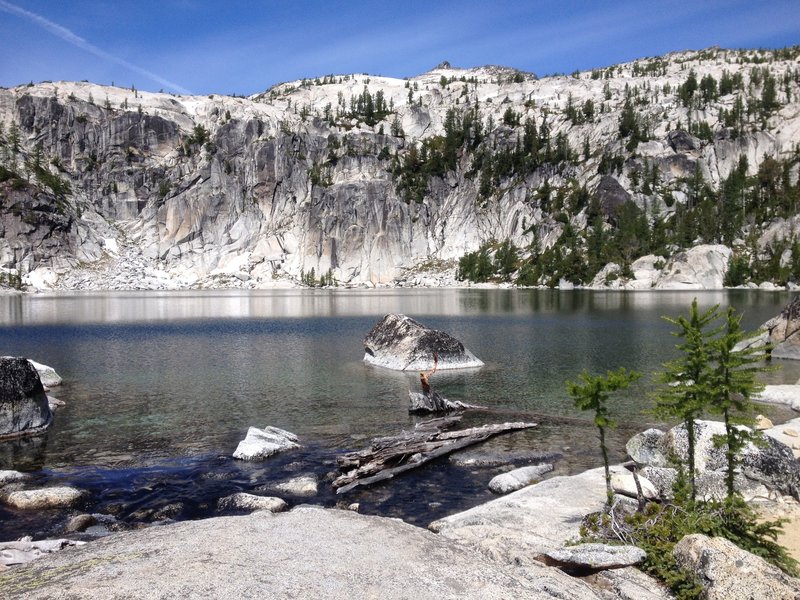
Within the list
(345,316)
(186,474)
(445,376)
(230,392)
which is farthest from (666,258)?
(186,474)

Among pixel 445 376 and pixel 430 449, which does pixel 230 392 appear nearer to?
pixel 445 376

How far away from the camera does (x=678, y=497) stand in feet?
41.4

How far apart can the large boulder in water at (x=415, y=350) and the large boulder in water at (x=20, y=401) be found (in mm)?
22682

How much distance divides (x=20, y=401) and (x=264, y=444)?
12544 mm

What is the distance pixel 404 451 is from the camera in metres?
20.3

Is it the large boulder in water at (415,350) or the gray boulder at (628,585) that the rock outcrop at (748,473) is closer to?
the gray boulder at (628,585)

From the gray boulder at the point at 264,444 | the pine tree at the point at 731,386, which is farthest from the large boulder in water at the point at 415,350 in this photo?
Answer: the pine tree at the point at 731,386

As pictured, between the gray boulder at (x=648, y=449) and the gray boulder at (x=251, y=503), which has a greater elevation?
the gray boulder at (x=648, y=449)

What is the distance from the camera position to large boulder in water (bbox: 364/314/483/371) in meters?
41.0

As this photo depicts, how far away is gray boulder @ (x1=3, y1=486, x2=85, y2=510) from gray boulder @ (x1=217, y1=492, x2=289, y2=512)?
455 cm

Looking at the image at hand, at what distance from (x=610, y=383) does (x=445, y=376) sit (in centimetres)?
2497

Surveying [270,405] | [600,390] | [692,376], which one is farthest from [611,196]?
[600,390]

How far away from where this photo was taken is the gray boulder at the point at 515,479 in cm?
1741

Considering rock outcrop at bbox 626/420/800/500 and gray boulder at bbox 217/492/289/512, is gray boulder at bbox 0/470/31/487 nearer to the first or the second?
gray boulder at bbox 217/492/289/512
